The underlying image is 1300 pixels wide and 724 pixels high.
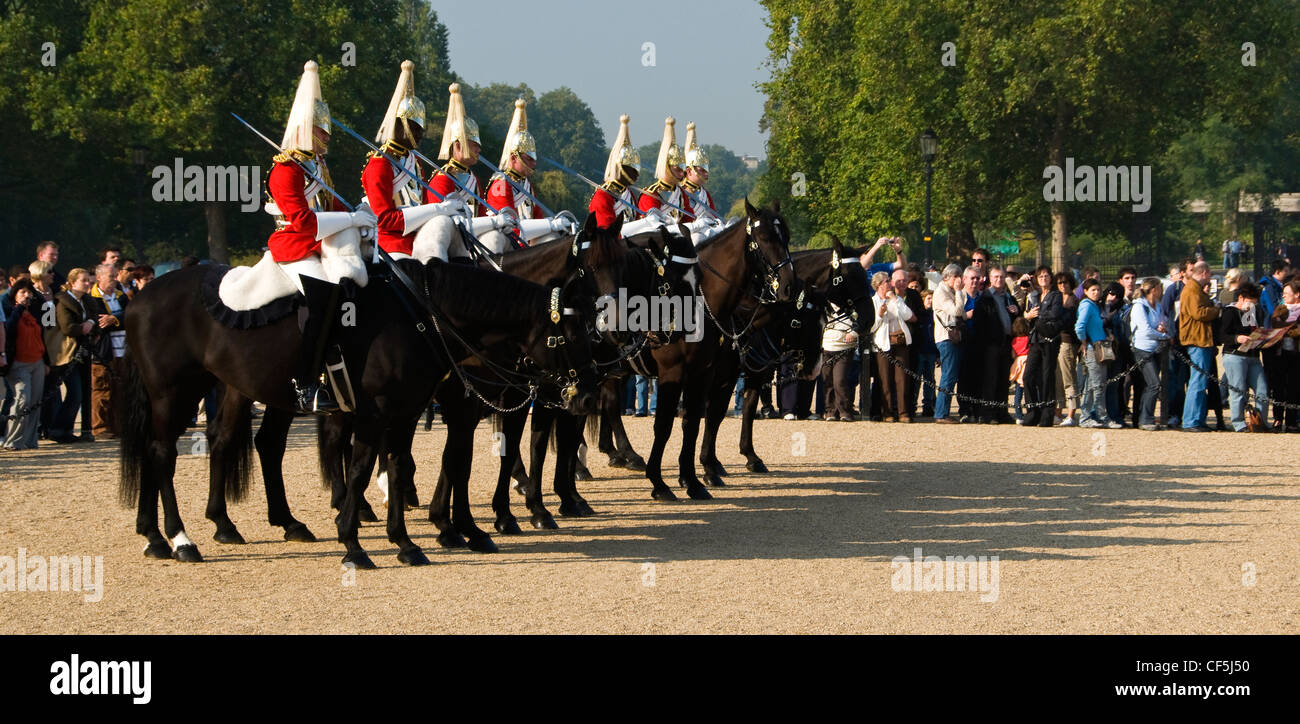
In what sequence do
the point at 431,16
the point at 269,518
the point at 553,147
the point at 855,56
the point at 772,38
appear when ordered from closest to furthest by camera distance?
the point at 269,518, the point at 855,56, the point at 772,38, the point at 431,16, the point at 553,147

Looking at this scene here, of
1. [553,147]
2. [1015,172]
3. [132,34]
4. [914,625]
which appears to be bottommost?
[914,625]

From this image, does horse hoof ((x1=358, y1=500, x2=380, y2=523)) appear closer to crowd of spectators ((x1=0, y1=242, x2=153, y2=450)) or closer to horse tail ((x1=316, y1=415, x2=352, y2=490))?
horse tail ((x1=316, y1=415, x2=352, y2=490))

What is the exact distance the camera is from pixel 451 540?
10680 millimetres

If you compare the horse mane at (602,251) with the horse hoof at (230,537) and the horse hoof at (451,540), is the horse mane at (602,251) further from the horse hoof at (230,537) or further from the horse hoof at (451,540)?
the horse hoof at (230,537)

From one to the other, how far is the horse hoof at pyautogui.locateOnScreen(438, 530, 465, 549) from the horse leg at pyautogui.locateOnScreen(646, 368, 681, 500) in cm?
278

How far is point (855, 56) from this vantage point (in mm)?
50000

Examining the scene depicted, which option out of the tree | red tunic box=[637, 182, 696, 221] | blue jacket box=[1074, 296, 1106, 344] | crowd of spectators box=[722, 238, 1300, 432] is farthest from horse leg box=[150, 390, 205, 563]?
the tree

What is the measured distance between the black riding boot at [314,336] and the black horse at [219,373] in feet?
0.51

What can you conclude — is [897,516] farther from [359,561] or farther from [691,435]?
[359,561]

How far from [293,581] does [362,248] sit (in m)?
2.26

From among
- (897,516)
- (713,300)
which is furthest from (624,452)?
(897,516)

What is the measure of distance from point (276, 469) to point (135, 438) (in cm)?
106
